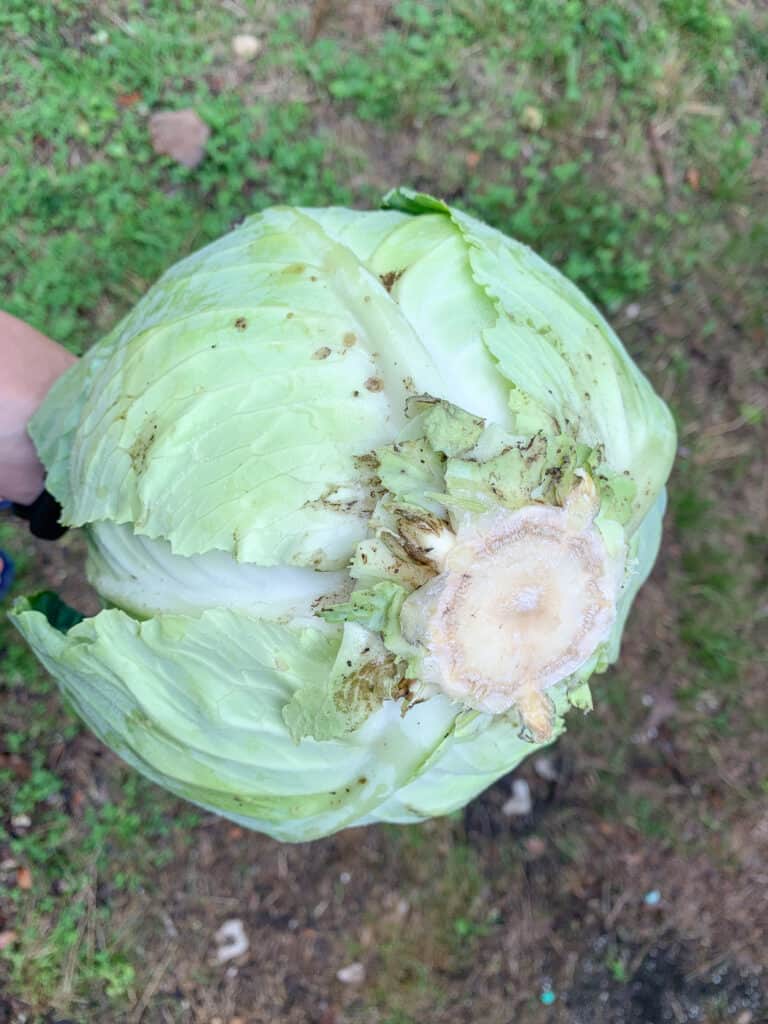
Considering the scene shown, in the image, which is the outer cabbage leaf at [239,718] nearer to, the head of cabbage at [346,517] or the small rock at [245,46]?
the head of cabbage at [346,517]

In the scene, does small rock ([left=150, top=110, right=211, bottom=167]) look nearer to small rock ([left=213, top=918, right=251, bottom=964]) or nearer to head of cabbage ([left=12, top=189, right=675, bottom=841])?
head of cabbage ([left=12, top=189, right=675, bottom=841])

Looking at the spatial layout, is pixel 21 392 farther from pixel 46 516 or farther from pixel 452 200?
pixel 452 200

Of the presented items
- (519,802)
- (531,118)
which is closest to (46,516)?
(519,802)

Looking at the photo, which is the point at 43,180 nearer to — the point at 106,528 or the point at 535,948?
the point at 106,528

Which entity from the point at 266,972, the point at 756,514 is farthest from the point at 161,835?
the point at 756,514

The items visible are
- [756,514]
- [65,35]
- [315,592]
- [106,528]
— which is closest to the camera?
[315,592]

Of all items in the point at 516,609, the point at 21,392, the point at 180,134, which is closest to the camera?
the point at 516,609

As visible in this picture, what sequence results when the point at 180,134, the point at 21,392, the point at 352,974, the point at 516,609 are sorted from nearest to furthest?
→ the point at 516,609 < the point at 21,392 < the point at 180,134 < the point at 352,974
